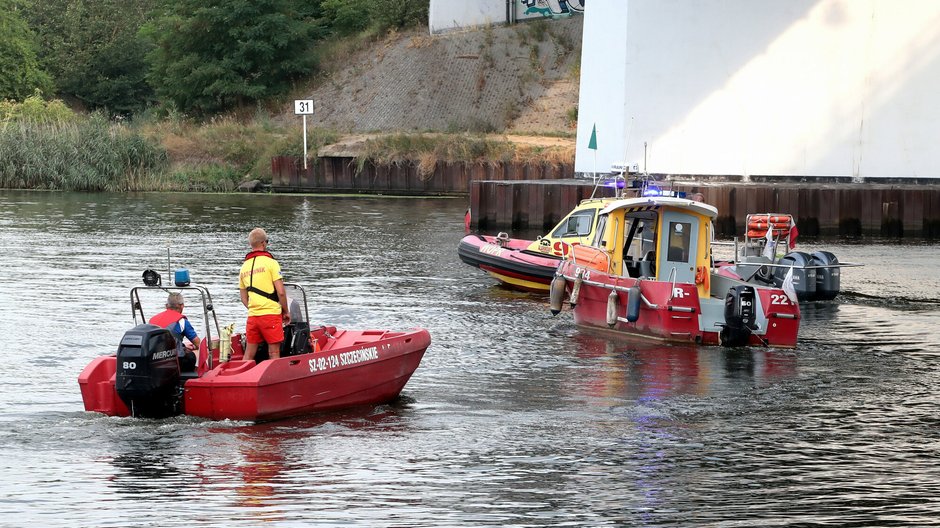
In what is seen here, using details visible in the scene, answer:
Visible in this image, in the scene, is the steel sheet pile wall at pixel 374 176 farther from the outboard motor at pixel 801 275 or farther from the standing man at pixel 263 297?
the standing man at pixel 263 297

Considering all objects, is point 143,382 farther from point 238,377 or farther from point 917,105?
point 917,105

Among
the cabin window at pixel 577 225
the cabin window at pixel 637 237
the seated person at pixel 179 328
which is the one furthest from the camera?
the cabin window at pixel 577 225

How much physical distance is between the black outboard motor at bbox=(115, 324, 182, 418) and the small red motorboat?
1 centimetres

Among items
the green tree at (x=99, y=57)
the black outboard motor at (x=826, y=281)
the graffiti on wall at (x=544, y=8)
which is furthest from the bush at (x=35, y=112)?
the black outboard motor at (x=826, y=281)

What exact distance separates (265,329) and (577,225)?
12.1 meters

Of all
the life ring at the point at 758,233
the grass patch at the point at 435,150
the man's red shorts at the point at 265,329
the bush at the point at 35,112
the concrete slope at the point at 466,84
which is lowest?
the man's red shorts at the point at 265,329

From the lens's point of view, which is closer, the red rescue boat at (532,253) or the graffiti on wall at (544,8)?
the red rescue boat at (532,253)

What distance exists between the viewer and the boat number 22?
64.7 ft

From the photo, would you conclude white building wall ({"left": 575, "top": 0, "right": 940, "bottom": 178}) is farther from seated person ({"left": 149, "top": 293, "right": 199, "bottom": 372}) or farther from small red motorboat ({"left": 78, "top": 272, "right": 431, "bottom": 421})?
seated person ({"left": 149, "top": 293, "right": 199, "bottom": 372})

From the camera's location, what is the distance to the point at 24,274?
1083 inches

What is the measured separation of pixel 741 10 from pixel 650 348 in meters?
22.6

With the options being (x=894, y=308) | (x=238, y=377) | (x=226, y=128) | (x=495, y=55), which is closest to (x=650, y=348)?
(x=894, y=308)

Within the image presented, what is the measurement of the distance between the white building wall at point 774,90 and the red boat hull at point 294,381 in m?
25.8

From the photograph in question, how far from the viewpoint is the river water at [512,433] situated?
1144cm
